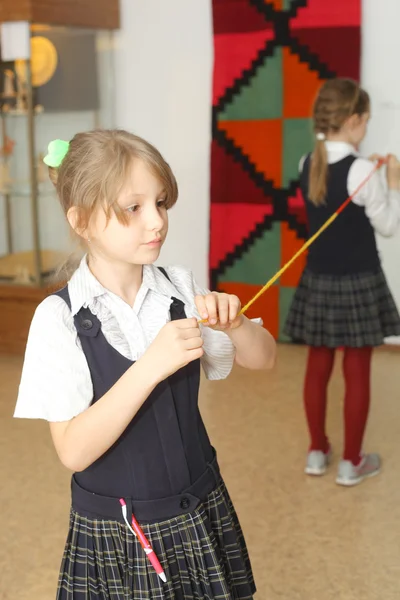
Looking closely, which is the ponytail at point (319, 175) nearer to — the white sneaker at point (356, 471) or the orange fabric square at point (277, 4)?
the white sneaker at point (356, 471)

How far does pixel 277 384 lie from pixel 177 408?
7.34ft

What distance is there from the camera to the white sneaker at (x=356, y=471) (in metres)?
2.45

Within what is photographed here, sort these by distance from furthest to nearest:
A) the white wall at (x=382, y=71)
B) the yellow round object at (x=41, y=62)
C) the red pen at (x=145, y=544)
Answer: the yellow round object at (x=41, y=62) < the white wall at (x=382, y=71) < the red pen at (x=145, y=544)

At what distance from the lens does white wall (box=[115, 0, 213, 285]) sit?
393 centimetres

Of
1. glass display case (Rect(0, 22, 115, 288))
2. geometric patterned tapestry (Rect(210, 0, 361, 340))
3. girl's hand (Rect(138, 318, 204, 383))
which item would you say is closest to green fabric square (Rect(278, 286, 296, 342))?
geometric patterned tapestry (Rect(210, 0, 361, 340))

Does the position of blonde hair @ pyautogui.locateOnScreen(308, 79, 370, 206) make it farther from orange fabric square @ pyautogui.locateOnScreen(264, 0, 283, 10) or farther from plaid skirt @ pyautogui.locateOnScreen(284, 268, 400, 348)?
orange fabric square @ pyautogui.locateOnScreen(264, 0, 283, 10)

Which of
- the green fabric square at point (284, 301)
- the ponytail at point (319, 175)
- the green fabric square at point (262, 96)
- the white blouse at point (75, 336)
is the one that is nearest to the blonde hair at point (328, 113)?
the ponytail at point (319, 175)

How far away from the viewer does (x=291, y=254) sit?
3.85m

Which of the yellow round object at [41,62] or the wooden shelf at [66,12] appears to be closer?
the wooden shelf at [66,12]

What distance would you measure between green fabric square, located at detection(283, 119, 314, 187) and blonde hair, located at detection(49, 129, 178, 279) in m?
2.68

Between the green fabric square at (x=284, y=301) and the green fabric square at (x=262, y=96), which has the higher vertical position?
the green fabric square at (x=262, y=96)

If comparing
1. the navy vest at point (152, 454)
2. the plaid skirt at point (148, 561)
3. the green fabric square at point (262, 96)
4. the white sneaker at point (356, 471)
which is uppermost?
the green fabric square at point (262, 96)

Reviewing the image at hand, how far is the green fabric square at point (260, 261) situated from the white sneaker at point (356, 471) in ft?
5.00

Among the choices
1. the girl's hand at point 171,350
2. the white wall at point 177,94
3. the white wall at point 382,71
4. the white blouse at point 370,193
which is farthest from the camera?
the white wall at point 177,94
